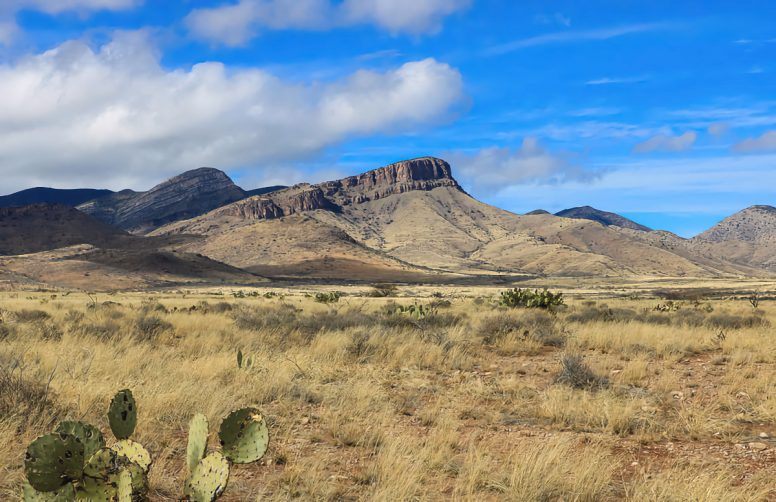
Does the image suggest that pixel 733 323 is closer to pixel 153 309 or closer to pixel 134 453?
pixel 134 453

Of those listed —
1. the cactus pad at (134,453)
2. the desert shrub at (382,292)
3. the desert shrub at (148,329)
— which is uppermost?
the cactus pad at (134,453)

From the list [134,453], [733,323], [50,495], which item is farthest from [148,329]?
[733,323]

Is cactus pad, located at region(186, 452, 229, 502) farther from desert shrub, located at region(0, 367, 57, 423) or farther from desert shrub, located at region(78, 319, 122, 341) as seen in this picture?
desert shrub, located at region(78, 319, 122, 341)

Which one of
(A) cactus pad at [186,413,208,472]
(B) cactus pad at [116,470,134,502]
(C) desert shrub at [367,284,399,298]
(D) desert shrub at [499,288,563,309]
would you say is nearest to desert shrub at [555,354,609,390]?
(A) cactus pad at [186,413,208,472]

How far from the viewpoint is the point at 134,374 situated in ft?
26.8

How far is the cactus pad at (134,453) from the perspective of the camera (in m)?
3.75

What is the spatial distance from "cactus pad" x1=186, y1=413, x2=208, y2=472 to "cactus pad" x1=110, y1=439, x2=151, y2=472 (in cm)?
27

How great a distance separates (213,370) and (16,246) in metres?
166

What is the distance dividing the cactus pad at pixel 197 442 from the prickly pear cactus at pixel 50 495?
714 millimetres

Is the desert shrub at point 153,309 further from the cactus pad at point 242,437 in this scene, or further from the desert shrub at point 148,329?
the cactus pad at point 242,437

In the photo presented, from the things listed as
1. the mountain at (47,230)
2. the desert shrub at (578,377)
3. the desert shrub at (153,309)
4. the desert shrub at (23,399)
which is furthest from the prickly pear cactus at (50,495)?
the mountain at (47,230)

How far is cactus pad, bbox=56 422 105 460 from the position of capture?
11.9 feet

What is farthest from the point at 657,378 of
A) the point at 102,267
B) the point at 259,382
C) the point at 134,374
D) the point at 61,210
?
the point at 61,210

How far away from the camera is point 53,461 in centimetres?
334
